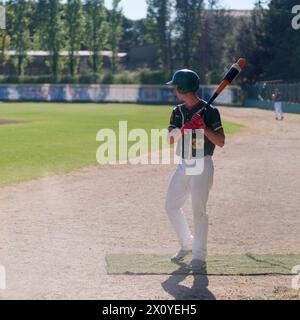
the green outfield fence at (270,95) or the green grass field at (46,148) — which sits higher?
the green outfield fence at (270,95)

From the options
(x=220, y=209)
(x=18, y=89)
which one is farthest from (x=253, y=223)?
(x=18, y=89)

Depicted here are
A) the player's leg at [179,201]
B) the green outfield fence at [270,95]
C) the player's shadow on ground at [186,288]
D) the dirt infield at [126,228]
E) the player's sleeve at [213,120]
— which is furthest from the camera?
the green outfield fence at [270,95]

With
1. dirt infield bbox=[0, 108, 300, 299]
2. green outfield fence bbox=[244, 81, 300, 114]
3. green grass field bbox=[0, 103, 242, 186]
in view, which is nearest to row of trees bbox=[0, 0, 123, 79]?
green outfield fence bbox=[244, 81, 300, 114]

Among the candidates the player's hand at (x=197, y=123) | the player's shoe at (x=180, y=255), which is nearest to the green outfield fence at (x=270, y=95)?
the player's shoe at (x=180, y=255)

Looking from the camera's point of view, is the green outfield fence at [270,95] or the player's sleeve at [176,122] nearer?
the player's sleeve at [176,122]

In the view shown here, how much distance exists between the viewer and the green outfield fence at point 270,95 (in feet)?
175

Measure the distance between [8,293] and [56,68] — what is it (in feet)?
284

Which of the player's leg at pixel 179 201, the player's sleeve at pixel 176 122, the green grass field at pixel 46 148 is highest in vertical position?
the player's sleeve at pixel 176 122

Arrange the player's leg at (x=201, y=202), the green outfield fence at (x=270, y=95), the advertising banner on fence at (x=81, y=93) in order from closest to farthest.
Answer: the player's leg at (x=201, y=202)
the green outfield fence at (x=270, y=95)
the advertising banner on fence at (x=81, y=93)

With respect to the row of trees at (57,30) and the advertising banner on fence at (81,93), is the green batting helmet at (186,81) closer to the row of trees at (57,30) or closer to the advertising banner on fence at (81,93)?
the advertising banner on fence at (81,93)

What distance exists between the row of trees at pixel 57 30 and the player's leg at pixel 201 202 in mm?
82053

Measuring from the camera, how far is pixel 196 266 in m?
7.19
